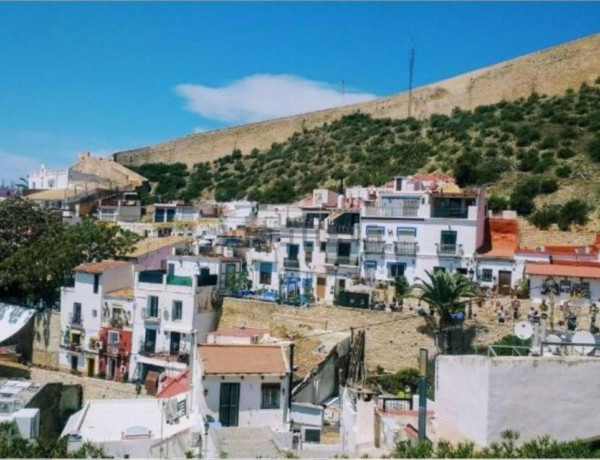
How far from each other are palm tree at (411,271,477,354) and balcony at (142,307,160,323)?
9566mm

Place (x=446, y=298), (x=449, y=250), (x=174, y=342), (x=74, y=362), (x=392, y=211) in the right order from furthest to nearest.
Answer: (x=74, y=362)
(x=392, y=211)
(x=449, y=250)
(x=174, y=342)
(x=446, y=298)

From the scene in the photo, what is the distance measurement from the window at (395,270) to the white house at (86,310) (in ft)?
34.0

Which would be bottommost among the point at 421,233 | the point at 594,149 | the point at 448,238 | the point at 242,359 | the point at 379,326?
the point at 242,359

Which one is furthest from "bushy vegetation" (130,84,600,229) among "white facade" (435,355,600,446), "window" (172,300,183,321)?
"white facade" (435,355,600,446)

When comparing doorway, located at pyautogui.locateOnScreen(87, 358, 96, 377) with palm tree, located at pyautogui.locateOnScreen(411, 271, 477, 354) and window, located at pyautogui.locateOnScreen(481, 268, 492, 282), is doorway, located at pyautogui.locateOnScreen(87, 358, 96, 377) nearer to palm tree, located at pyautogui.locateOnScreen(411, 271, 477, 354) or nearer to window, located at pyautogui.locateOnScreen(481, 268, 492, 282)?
palm tree, located at pyautogui.locateOnScreen(411, 271, 477, 354)

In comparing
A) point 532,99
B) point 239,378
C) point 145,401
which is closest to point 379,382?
point 239,378

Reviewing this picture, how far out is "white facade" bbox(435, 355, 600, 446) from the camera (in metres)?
8.20

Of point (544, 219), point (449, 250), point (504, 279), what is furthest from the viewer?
point (544, 219)

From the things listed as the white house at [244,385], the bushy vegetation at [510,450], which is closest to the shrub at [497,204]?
the white house at [244,385]

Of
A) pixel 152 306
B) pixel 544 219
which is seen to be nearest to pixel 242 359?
pixel 152 306

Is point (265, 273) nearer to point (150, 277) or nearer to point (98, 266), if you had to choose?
point (150, 277)

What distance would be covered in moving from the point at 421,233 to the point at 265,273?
6.84 meters

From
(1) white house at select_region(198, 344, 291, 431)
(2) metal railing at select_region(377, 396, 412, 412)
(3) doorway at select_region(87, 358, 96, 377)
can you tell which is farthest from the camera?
(3) doorway at select_region(87, 358, 96, 377)

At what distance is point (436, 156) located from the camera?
158ft
